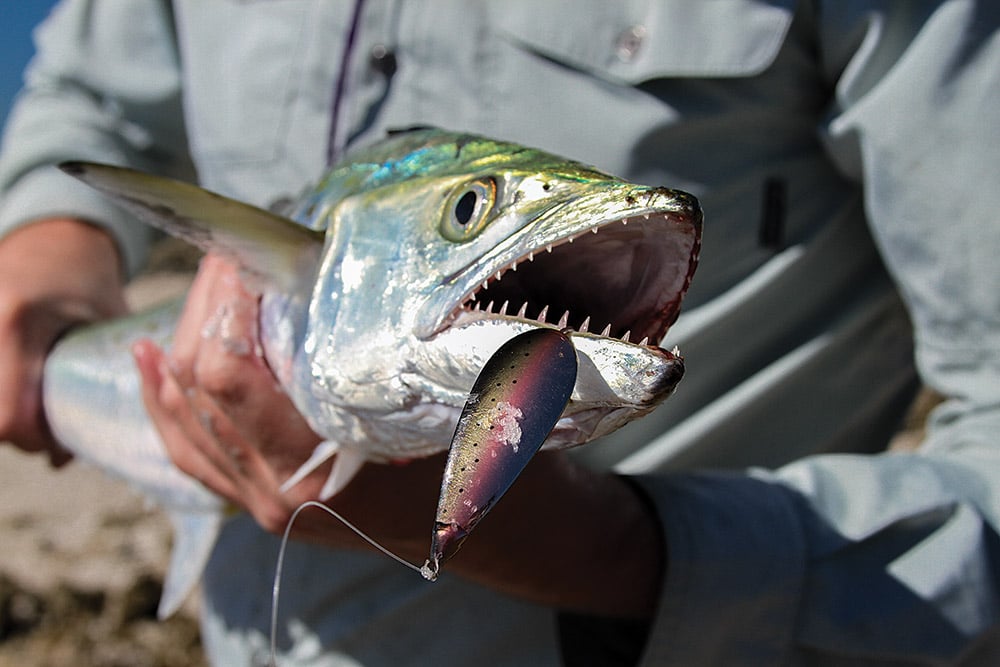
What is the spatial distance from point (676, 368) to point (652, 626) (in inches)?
29.5

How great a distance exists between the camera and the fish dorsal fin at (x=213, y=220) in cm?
95

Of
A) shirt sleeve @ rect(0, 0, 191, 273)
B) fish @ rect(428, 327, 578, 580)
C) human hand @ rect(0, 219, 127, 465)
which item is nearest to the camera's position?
fish @ rect(428, 327, 578, 580)

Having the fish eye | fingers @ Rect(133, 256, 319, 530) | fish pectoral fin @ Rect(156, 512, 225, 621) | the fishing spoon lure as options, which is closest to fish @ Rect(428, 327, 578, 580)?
the fishing spoon lure

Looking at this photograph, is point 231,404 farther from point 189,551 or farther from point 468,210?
point 189,551

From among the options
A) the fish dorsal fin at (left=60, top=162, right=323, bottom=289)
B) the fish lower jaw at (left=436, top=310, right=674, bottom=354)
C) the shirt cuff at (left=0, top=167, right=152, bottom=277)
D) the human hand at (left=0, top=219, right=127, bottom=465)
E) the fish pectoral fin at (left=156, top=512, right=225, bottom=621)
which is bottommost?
the fish pectoral fin at (left=156, top=512, right=225, bottom=621)

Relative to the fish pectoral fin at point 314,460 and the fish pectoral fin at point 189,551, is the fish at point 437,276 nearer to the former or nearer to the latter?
the fish pectoral fin at point 314,460

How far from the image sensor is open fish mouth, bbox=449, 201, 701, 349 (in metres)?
0.78

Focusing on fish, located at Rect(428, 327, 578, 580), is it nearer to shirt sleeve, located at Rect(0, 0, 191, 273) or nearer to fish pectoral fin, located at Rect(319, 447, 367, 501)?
fish pectoral fin, located at Rect(319, 447, 367, 501)

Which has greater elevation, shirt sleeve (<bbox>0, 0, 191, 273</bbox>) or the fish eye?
the fish eye

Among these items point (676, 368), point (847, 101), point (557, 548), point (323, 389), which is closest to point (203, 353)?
point (323, 389)

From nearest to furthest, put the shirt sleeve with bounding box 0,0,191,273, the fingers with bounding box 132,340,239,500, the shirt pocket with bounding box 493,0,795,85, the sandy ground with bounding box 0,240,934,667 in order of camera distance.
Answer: the fingers with bounding box 132,340,239,500, the shirt pocket with bounding box 493,0,795,85, the shirt sleeve with bounding box 0,0,191,273, the sandy ground with bounding box 0,240,934,667

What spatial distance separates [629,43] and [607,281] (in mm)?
820

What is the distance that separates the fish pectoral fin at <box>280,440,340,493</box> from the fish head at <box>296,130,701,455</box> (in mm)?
59

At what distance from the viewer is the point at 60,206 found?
197 cm
